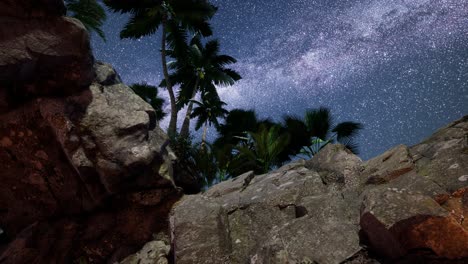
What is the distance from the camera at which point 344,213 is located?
360 centimetres

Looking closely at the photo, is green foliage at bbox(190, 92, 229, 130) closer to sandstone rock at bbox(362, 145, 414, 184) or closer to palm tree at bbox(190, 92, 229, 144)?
palm tree at bbox(190, 92, 229, 144)

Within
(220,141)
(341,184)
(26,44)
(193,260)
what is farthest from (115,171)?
(220,141)

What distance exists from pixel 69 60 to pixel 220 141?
1265cm

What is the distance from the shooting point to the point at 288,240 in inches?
130

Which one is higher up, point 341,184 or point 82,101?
point 82,101

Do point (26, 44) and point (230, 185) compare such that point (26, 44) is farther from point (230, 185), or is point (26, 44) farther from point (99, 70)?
point (230, 185)

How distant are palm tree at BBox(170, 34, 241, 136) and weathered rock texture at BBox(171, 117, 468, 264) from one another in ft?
Answer: 53.8

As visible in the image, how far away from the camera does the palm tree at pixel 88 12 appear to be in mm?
13695

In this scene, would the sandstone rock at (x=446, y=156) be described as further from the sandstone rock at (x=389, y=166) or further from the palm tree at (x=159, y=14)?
the palm tree at (x=159, y=14)

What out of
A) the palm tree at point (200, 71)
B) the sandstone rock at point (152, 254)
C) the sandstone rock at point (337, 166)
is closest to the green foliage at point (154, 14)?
the palm tree at point (200, 71)

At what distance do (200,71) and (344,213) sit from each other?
19.1 meters

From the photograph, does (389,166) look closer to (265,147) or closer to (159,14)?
(265,147)

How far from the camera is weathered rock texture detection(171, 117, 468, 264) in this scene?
2480 millimetres

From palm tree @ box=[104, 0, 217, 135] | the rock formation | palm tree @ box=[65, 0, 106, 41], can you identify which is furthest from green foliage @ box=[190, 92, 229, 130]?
the rock formation
